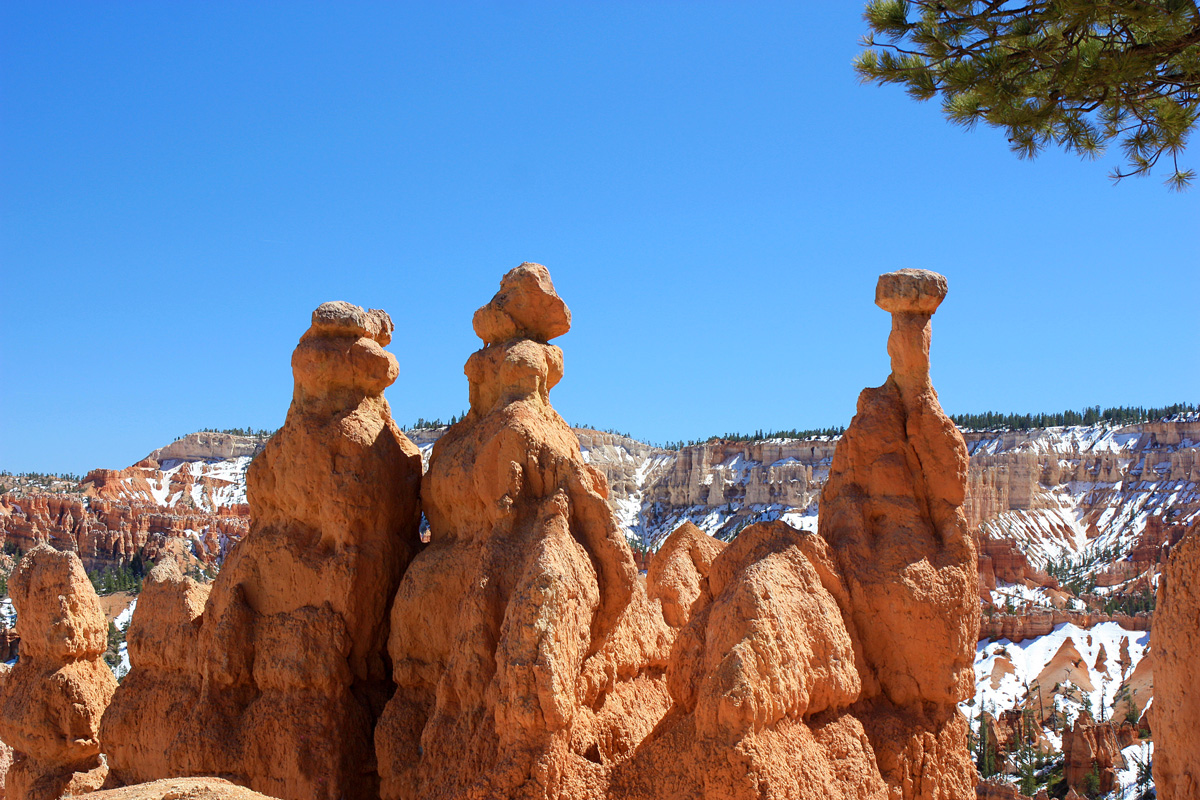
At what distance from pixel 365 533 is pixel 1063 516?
332 ft

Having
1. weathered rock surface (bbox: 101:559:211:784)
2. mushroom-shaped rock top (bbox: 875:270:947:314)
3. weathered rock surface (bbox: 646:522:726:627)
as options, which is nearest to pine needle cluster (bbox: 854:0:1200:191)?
mushroom-shaped rock top (bbox: 875:270:947:314)

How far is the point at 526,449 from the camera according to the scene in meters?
9.58

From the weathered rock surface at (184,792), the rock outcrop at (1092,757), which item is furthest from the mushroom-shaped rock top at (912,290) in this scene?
the rock outcrop at (1092,757)

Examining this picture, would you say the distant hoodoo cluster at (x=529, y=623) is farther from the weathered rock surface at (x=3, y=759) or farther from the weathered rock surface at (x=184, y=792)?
the weathered rock surface at (x=3, y=759)

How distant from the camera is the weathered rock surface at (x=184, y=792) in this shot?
22.7ft

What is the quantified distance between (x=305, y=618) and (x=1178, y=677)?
24.1ft

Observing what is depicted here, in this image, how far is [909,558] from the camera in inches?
354

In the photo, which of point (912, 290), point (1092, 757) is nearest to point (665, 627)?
point (912, 290)

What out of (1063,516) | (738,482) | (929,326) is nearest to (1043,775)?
(929,326)

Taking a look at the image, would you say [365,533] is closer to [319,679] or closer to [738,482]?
[319,679]

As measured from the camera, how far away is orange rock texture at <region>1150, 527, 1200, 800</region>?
21.2ft

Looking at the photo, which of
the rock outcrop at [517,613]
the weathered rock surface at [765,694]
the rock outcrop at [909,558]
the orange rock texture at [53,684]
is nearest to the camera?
the weathered rock surface at [765,694]

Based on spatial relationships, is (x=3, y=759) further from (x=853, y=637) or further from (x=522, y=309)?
(x=853, y=637)

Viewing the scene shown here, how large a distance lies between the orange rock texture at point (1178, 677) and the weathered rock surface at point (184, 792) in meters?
5.72
